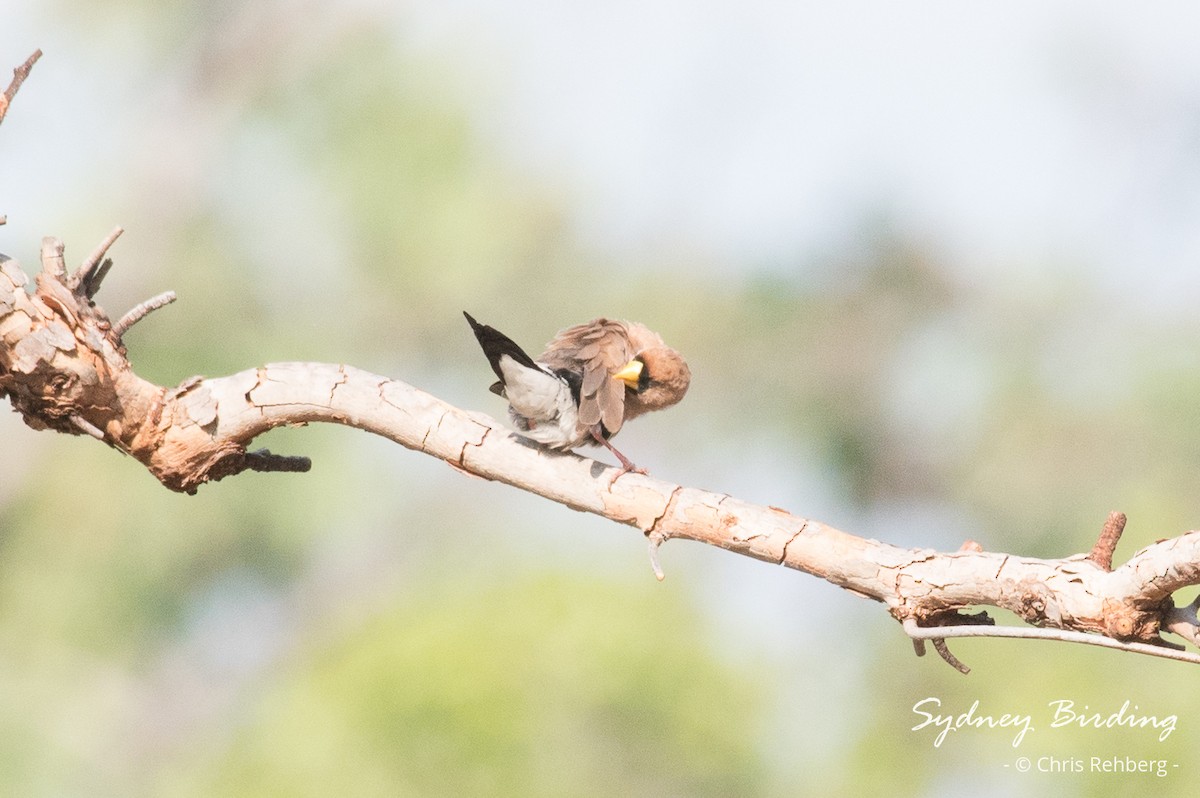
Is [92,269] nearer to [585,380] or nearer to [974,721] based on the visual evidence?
[585,380]

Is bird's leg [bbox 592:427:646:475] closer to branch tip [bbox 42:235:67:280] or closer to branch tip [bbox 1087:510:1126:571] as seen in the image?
branch tip [bbox 1087:510:1126:571]

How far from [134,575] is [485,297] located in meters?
2.75

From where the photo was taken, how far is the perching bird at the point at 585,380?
2473 millimetres

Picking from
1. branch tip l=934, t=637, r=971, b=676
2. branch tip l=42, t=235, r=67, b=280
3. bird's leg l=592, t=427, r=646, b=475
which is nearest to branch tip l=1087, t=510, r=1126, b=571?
branch tip l=934, t=637, r=971, b=676

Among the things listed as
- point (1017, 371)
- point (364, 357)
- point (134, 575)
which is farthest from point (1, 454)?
point (1017, 371)

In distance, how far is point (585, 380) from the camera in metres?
2.67

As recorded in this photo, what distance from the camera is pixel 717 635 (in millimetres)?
6320

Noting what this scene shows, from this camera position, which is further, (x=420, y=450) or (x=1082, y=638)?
(x=420, y=450)

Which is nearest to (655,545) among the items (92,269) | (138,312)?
(138,312)

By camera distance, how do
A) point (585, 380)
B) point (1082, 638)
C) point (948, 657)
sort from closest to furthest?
point (1082, 638)
point (948, 657)
point (585, 380)

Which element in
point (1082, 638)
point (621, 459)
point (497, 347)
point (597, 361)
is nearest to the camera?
point (1082, 638)

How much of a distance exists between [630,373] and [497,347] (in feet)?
1.30

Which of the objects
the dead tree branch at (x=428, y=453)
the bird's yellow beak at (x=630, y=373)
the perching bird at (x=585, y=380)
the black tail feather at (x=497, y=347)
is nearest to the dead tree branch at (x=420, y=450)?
the dead tree branch at (x=428, y=453)

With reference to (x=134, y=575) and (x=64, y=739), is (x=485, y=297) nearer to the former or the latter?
(x=134, y=575)
